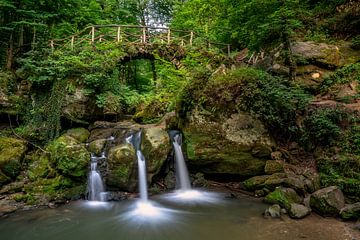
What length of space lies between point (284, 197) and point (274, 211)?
0.54 meters

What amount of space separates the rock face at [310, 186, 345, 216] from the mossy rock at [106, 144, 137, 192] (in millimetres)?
4838

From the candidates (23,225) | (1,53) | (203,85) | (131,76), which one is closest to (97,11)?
(131,76)

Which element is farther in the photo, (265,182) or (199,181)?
(199,181)

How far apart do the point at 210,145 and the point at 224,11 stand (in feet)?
40.5

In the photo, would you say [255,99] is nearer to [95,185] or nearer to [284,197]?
[284,197]

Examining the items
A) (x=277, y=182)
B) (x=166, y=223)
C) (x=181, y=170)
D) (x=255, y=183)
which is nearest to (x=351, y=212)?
(x=277, y=182)

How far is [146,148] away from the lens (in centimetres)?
844

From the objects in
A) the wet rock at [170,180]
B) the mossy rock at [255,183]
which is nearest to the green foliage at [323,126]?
the mossy rock at [255,183]

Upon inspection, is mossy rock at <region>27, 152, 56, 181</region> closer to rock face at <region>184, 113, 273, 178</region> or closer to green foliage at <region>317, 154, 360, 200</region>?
rock face at <region>184, 113, 273, 178</region>

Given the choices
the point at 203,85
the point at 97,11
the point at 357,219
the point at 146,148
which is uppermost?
the point at 97,11

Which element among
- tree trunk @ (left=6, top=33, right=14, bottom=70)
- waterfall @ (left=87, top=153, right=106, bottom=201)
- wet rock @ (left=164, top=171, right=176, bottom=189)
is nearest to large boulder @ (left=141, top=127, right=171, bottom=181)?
wet rock @ (left=164, top=171, right=176, bottom=189)

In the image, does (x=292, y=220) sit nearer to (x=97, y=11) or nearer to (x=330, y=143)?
(x=330, y=143)

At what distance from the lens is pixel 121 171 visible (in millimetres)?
7789

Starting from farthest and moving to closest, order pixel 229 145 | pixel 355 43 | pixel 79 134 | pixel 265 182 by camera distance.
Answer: pixel 355 43
pixel 79 134
pixel 229 145
pixel 265 182
